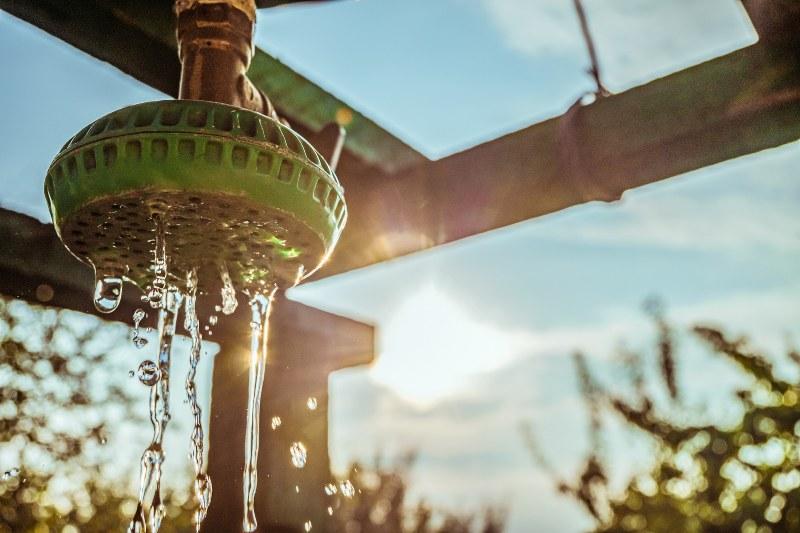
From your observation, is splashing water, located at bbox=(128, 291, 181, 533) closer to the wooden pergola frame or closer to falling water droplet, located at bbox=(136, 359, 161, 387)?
falling water droplet, located at bbox=(136, 359, 161, 387)

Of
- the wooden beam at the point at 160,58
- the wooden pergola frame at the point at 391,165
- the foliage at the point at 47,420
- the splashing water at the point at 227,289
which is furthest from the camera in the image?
the foliage at the point at 47,420

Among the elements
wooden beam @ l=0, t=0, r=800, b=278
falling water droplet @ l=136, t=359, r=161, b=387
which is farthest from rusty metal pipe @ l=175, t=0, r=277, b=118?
falling water droplet @ l=136, t=359, r=161, b=387

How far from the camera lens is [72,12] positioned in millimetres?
1438

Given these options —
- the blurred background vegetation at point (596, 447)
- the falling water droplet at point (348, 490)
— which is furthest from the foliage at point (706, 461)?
the falling water droplet at point (348, 490)

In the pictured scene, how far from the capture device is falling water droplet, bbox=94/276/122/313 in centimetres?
100

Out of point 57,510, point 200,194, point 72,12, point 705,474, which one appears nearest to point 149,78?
point 72,12

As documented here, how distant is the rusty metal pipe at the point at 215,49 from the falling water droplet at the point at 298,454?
3.98 ft

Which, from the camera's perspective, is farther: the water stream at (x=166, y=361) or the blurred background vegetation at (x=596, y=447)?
the blurred background vegetation at (x=596, y=447)

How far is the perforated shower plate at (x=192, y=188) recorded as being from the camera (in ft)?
2.57

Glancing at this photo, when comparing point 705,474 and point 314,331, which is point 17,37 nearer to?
point 314,331

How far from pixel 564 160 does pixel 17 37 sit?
1.45 metres

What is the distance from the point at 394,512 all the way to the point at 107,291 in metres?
12.8

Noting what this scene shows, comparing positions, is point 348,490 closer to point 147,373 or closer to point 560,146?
point 147,373

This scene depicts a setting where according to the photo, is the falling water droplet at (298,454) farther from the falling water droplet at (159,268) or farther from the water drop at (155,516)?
the falling water droplet at (159,268)
